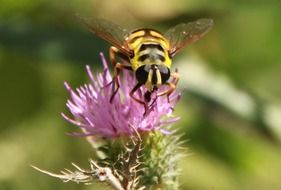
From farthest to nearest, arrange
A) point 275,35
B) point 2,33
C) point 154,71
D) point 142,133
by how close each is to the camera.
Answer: point 275,35
point 2,33
point 142,133
point 154,71

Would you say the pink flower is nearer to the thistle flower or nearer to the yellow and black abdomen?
the thistle flower

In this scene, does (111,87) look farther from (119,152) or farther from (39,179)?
(39,179)

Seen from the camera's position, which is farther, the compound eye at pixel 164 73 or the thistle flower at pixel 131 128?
the thistle flower at pixel 131 128

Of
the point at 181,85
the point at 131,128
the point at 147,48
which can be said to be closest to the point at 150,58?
the point at 147,48

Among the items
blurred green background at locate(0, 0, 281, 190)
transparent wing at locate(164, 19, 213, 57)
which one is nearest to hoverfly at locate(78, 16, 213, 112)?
transparent wing at locate(164, 19, 213, 57)

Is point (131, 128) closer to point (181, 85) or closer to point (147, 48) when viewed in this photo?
point (147, 48)

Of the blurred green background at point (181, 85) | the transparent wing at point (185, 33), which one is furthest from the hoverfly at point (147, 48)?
the blurred green background at point (181, 85)

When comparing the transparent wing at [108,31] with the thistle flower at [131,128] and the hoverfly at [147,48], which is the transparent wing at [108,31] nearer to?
the hoverfly at [147,48]

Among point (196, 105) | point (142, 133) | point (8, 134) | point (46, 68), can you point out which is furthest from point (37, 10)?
point (142, 133)
